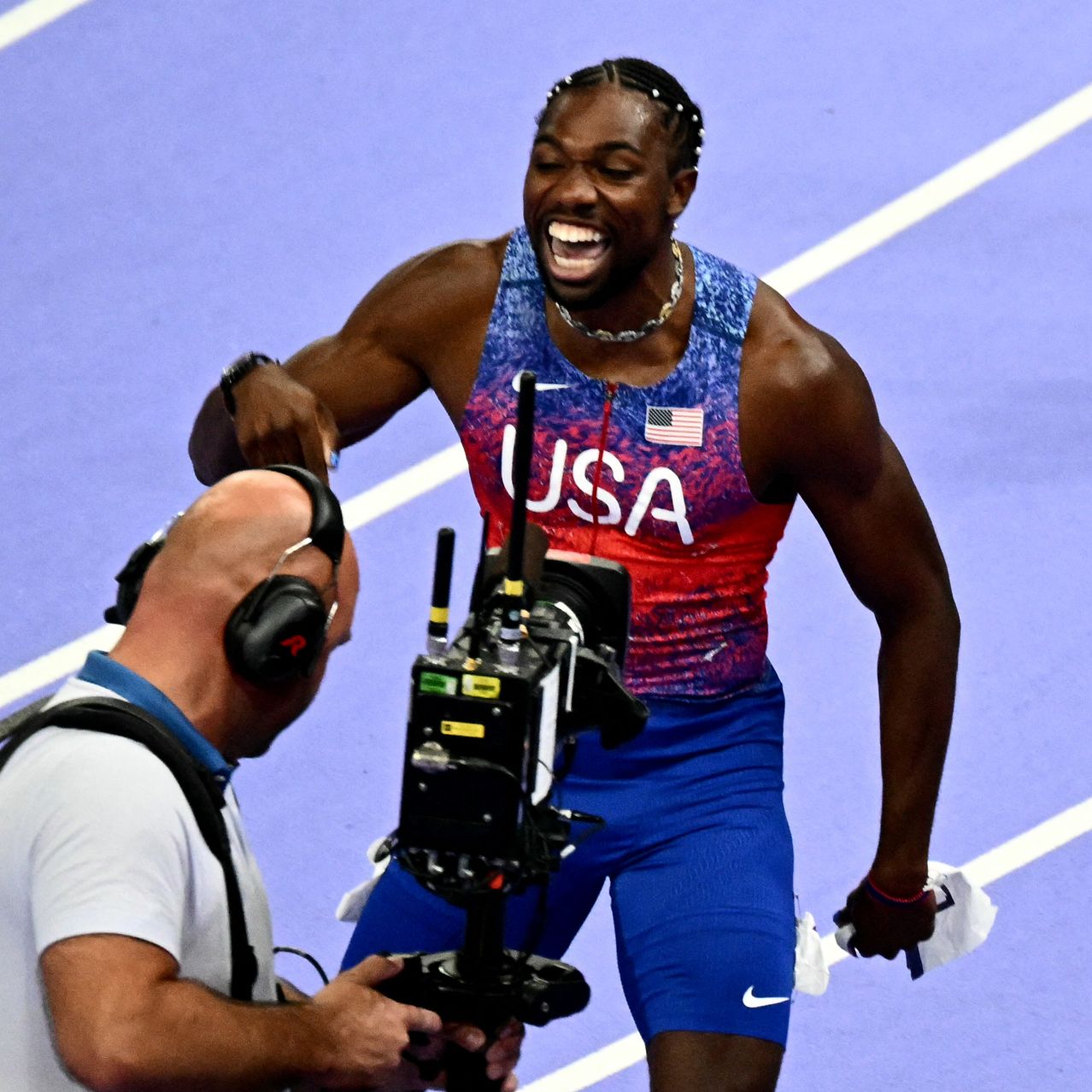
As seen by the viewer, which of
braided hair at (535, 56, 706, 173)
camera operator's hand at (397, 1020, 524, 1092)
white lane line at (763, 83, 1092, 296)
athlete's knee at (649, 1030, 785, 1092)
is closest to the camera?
camera operator's hand at (397, 1020, 524, 1092)

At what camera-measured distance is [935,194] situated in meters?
7.79

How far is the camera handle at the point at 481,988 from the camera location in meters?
3.33

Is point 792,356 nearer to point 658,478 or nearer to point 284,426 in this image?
point 658,478

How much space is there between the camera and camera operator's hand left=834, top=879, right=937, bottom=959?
14.1 feet

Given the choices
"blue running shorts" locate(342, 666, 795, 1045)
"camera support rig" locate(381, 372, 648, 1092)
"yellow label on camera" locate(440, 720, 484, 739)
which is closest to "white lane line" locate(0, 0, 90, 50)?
"blue running shorts" locate(342, 666, 795, 1045)

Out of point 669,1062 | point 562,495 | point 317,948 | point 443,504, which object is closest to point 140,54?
point 443,504

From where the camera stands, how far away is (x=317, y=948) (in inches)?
210

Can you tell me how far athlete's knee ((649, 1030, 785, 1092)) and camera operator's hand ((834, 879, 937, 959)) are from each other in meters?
0.48

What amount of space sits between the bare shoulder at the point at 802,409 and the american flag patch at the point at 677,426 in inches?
3.0

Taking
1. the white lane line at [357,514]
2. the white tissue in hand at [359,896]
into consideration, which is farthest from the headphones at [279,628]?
the white lane line at [357,514]

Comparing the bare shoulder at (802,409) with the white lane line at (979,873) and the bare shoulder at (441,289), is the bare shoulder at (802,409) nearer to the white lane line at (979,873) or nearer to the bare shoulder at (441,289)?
the bare shoulder at (441,289)

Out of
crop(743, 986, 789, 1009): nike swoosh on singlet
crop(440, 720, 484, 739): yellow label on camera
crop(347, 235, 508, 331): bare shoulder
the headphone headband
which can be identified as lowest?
crop(743, 986, 789, 1009): nike swoosh on singlet

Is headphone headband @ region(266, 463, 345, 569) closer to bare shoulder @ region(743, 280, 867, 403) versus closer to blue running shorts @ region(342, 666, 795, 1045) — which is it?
blue running shorts @ region(342, 666, 795, 1045)

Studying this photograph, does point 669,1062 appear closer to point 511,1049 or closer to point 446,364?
point 511,1049
